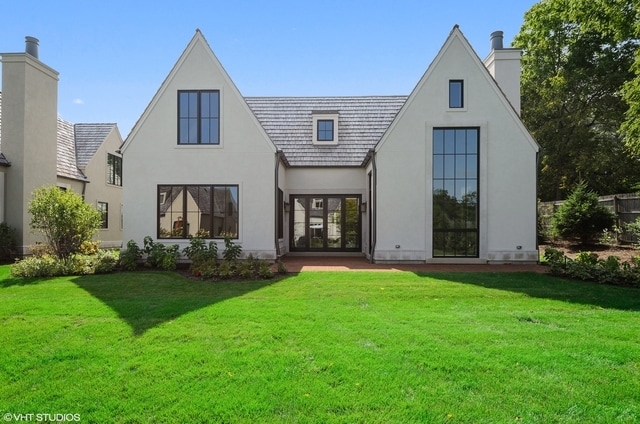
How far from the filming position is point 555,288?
10203 millimetres

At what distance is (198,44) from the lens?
1498cm

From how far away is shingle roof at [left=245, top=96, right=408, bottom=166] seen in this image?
727 inches

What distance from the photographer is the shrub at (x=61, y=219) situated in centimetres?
1292

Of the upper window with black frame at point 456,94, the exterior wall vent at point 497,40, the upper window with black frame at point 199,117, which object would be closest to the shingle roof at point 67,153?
the upper window with black frame at point 199,117

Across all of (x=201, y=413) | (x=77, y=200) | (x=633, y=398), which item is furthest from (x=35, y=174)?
(x=633, y=398)

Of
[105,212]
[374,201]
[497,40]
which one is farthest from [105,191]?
[497,40]

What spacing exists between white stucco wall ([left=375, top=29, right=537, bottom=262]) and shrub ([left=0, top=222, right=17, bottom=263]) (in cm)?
1477

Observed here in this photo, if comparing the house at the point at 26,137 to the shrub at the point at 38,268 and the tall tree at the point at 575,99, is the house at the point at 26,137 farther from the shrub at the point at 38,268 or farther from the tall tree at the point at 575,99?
the tall tree at the point at 575,99

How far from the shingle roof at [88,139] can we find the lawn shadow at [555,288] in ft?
65.9

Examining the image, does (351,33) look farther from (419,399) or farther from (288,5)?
(419,399)

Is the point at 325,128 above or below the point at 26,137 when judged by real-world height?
above

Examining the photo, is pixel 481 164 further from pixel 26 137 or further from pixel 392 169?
pixel 26 137

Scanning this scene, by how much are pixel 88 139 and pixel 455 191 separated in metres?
21.4

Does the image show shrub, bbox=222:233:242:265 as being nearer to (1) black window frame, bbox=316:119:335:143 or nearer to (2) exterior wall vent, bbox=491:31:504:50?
(1) black window frame, bbox=316:119:335:143
